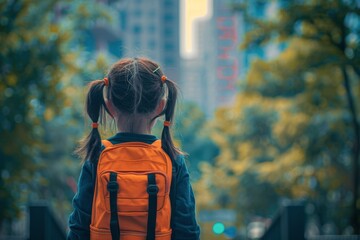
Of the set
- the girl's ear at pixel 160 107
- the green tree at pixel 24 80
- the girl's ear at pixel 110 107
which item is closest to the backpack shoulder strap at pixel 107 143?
the girl's ear at pixel 110 107

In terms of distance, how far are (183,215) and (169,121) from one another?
0.42 meters

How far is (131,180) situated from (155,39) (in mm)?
113139

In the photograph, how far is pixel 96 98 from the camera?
2740 mm

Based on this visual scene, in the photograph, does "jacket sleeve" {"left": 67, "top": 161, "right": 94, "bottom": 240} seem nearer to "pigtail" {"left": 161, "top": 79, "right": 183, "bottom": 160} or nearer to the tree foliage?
"pigtail" {"left": 161, "top": 79, "right": 183, "bottom": 160}

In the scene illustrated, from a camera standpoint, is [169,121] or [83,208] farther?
[169,121]

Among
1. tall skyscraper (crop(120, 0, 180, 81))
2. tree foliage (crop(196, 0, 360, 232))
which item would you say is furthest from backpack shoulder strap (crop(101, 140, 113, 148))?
tall skyscraper (crop(120, 0, 180, 81))

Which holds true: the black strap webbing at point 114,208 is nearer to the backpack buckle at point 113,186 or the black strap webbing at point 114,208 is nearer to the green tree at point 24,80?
the backpack buckle at point 113,186

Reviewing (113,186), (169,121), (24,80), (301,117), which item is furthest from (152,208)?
(301,117)

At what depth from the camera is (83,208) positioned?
261 centimetres

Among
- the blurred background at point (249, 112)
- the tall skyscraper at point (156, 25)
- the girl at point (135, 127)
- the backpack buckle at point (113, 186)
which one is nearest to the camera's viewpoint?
the backpack buckle at point (113, 186)

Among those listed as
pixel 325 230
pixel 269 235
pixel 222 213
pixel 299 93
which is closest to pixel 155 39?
pixel 222 213

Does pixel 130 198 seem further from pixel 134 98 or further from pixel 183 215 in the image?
pixel 134 98

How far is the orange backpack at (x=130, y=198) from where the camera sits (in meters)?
2.50

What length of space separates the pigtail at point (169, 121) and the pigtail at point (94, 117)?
274mm
